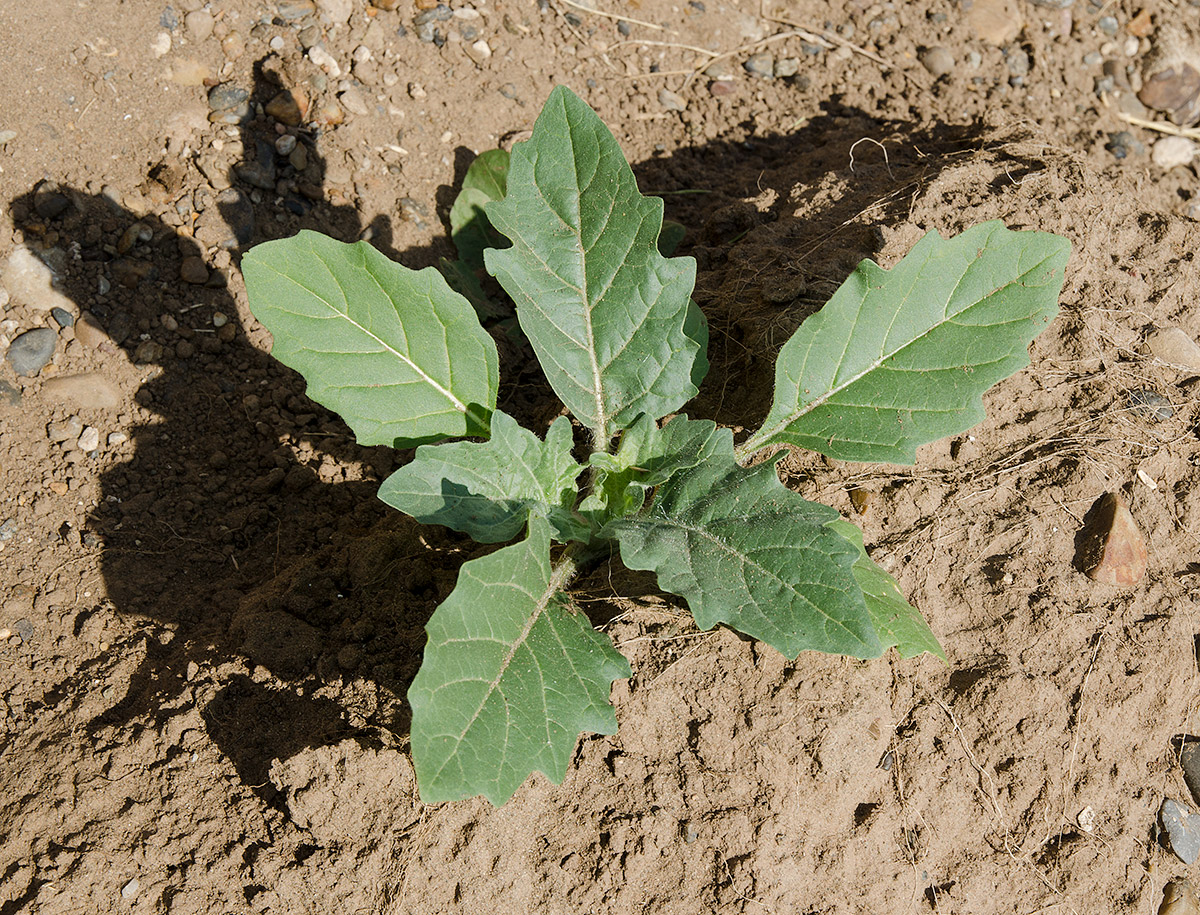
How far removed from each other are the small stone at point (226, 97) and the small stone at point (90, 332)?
875mm

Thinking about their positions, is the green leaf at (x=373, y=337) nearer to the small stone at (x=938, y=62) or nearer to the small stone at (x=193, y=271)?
the small stone at (x=193, y=271)

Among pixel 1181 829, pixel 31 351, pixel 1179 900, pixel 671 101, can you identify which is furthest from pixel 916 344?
pixel 31 351

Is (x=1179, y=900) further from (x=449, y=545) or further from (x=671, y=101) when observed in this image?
(x=671, y=101)

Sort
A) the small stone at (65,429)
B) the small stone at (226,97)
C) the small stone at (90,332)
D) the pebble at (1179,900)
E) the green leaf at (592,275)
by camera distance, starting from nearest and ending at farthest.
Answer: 1. the pebble at (1179,900)
2. the green leaf at (592,275)
3. the small stone at (65,429)
4. the small stone at (90,332)
5. the small stone at (226,97)

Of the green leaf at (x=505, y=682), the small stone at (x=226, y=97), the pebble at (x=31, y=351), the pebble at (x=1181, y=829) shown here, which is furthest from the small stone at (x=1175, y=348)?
the pebble at (x=31, y=351)

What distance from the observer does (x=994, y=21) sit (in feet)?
13.1

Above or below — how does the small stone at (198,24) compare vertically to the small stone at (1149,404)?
above

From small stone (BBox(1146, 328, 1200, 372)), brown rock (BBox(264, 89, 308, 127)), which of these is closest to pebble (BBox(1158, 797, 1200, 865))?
small stone (BBox(1146, 328, 1200, 372))

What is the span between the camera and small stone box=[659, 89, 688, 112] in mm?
3686

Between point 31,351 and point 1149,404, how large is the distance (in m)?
3.16

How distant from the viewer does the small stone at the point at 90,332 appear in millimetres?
2762

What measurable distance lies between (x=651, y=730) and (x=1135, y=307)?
182 cm

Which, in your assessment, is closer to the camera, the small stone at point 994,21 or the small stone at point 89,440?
the small stone at point 89,440

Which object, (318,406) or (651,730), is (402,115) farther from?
(651,730)
